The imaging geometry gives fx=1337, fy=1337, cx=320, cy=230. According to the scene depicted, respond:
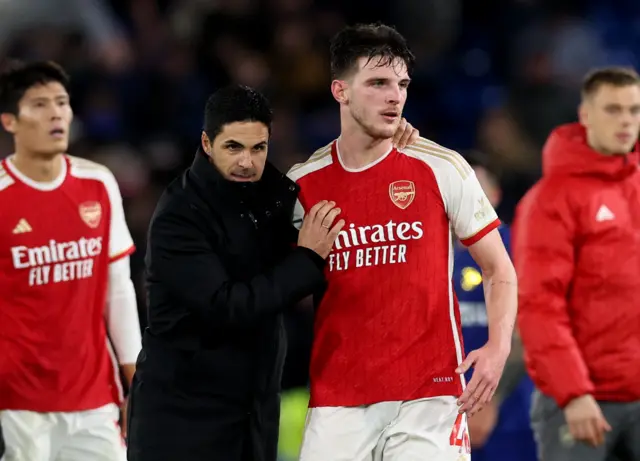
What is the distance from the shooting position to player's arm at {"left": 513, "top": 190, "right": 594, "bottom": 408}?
18.1 ft

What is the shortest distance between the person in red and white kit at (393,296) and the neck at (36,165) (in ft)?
5.15

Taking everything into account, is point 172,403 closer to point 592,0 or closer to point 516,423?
point 516,423

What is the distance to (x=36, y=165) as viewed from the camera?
220 inches

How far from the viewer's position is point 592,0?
10641 mm

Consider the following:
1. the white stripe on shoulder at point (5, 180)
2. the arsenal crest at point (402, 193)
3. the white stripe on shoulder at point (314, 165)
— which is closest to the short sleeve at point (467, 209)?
the arsenal crest at point (402, 193)

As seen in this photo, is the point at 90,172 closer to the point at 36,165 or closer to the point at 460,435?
the point at 36,165

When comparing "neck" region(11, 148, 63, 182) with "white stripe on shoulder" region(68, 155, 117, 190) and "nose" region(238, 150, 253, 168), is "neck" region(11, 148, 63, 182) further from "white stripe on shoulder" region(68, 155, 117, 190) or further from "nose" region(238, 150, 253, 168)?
"nose" region(238, 150, 253, 168)

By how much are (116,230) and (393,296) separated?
1680 millimetres

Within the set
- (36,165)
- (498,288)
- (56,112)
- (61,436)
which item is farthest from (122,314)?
(498,288)

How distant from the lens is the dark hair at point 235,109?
14.6 feet

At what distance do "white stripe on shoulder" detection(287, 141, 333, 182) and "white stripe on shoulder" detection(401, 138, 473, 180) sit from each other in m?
0.27

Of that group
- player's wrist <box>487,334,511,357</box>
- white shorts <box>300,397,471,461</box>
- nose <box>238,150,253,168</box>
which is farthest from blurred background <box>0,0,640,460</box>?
player's wrist <box>487,334,511,357</box>

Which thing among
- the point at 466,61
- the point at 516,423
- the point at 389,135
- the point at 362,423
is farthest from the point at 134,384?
the point at 466,61

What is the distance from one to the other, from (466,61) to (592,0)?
113 cm
